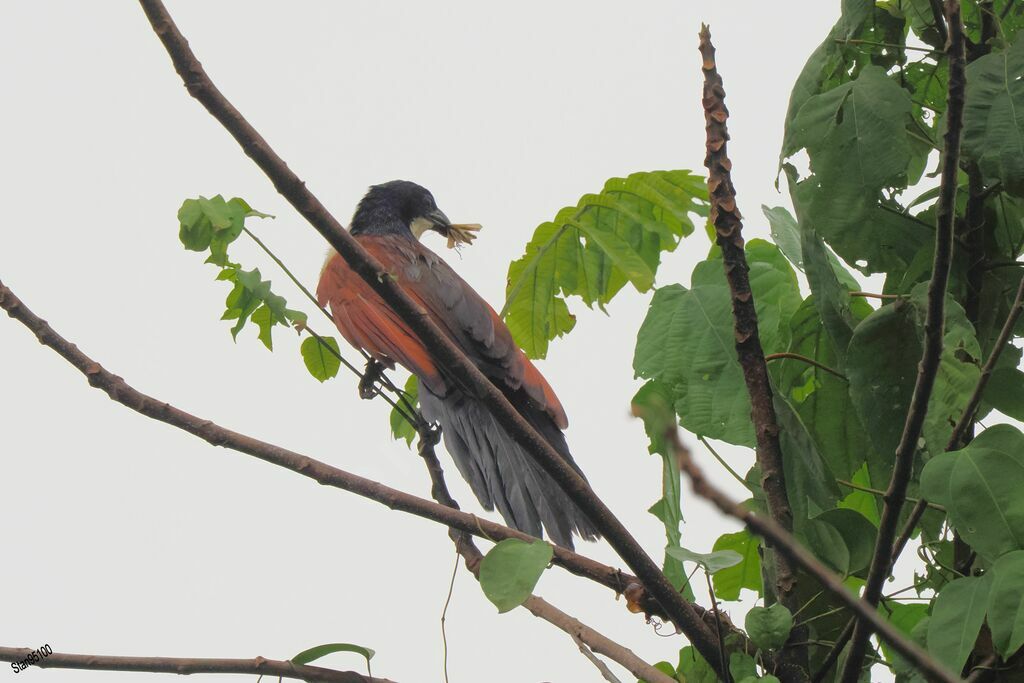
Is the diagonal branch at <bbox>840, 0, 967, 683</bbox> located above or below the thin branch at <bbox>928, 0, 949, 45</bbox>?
below

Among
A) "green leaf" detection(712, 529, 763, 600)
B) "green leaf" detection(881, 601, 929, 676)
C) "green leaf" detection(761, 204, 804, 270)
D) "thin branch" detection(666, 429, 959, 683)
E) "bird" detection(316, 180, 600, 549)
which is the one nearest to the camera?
"thin branch" detection(666, 429, 959, 683)

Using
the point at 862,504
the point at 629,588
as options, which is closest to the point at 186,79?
the point at 629,588

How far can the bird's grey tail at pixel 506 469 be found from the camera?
2.43 meters

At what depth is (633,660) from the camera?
1.90 meters

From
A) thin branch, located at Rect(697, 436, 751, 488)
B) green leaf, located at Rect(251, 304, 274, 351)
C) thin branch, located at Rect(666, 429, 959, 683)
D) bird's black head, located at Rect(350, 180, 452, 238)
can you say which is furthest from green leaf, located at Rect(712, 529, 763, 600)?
bird's black head, located at Rect(350, 180, 452, 238)

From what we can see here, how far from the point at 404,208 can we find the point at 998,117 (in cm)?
354

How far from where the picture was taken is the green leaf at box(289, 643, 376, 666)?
5.79 feet

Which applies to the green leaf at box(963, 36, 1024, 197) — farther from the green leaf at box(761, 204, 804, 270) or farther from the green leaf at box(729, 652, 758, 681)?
the green leaf at box(729, 652, 758, 681)

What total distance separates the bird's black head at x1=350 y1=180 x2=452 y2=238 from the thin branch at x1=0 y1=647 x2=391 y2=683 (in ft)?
11.0

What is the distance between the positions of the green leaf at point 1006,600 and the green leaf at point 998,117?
0.62 m

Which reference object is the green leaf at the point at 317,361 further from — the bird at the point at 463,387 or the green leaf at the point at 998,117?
the green leaf at the point at 998,117

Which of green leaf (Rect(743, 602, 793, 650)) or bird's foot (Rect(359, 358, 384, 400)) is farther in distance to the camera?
bird's foot (Rect(359, 358, 384, 400))

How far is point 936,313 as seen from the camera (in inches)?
54.3

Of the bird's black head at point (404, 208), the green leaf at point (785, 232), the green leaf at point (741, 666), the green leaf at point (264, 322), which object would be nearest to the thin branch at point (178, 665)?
the green leaf at point (741, 666)
